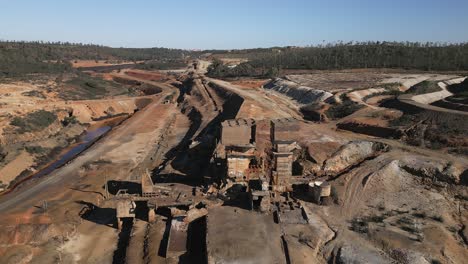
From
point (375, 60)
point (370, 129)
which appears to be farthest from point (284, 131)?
point (375, 60)

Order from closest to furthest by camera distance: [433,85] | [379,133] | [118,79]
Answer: [379,133] < [433,85] < [118,79]

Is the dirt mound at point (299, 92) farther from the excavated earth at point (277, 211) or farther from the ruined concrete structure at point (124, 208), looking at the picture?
the ruined concrete structure at point (124, 208)

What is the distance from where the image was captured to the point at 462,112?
37.8 metres

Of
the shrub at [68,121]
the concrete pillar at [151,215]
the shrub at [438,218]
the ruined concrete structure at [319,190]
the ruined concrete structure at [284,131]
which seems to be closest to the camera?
the shrub at [438,218]

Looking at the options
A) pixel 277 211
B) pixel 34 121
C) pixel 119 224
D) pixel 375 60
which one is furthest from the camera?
pixel 375 60

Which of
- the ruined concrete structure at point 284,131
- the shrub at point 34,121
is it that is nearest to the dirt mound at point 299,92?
the ruined concrete structure at point 284,131

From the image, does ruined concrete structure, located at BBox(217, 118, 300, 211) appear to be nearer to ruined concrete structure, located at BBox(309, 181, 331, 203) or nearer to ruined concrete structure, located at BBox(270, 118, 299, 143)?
ruined concrete structure, located at BBox(309, 181, 331, 203)

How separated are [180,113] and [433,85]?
3843 cm

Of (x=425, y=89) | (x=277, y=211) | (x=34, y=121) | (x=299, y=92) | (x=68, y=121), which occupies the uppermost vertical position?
(x=425, y=89)

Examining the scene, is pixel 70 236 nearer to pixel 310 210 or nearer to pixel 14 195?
pixel 14 195

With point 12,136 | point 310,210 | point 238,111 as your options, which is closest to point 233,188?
point 310,210

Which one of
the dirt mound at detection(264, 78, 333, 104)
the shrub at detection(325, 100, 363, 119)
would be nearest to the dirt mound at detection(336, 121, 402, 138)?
the shrub at detection(325, 100, 363, 119)

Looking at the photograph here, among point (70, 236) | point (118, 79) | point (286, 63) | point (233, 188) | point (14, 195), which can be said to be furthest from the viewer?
point (118, 79)

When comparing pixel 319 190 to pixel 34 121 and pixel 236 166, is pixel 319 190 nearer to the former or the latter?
pixel 236 166
